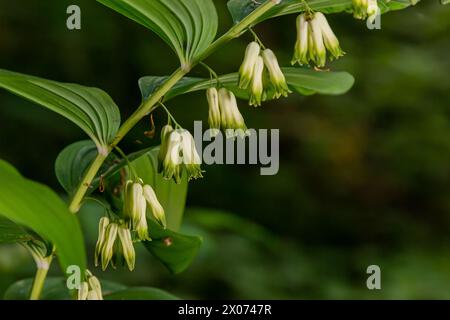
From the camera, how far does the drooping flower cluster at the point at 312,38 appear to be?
102 centimetres

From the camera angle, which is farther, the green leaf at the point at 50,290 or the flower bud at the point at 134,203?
the green leaf at the point at 50,290

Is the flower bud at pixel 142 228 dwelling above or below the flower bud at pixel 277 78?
below

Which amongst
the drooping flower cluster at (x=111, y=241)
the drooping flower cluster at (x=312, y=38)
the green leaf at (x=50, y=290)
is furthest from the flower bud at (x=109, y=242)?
the drooping flower cluster at (x=312, y=38)

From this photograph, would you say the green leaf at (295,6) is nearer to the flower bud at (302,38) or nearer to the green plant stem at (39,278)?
the flower bud at (302,38)

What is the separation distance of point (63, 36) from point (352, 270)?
1.91 metres

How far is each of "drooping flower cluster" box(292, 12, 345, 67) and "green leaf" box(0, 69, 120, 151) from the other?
0.26m

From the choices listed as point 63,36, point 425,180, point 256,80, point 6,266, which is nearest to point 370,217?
point 425,180

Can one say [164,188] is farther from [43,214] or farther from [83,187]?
[43,214]

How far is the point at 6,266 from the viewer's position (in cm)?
236

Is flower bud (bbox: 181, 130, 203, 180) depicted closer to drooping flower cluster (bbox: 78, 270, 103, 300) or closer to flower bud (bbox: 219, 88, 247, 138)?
flower bud (bbox: 219, 88, 247, 138)

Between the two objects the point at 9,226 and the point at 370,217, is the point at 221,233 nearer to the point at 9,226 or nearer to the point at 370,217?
the point at 370,217

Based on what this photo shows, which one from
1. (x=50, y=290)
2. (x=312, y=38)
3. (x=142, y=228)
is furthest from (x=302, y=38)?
(x=50, y=290)

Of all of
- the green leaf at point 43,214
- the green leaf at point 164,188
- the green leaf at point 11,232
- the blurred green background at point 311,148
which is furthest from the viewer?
the blurred green background at point 311,148

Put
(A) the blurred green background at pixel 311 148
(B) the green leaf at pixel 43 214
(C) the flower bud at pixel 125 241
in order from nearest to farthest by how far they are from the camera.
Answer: (B) the green leaf at pixel 43 214 < (C) the flower bud at pixel 125 241 < (A) the blurred green background at pixel 311 148
